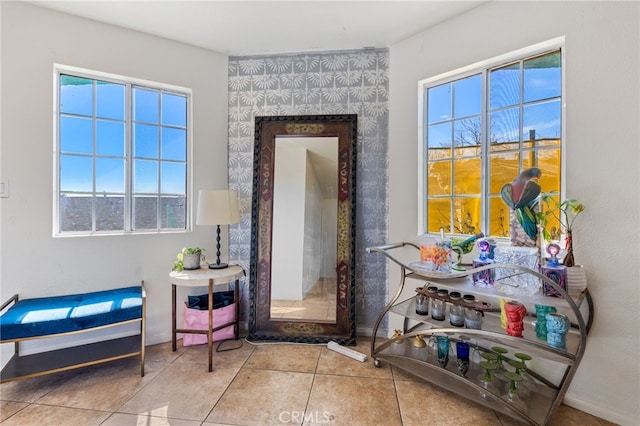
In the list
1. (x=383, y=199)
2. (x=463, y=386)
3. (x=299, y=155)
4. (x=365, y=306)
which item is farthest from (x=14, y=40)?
(x=463, y=386)

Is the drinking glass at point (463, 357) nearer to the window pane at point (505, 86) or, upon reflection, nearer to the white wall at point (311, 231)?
the white wall at point (311, 231)

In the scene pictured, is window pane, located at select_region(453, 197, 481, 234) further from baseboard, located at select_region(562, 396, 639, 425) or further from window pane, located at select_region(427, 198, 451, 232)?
baseboard, located at select_region(562, 396, 639, 425)

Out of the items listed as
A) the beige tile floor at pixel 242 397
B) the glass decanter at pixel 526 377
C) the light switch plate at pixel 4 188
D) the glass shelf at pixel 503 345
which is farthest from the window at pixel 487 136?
the light switch plate at pixel 4 188

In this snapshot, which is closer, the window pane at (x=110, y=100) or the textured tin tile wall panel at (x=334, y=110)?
the window pane at (x=110, y=100)

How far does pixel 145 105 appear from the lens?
8.09 ft

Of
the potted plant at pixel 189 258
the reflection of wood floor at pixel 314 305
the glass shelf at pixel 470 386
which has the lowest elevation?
the glass shelf at pixel 470 386

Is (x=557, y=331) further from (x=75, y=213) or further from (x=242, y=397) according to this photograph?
(x=75, y=213)

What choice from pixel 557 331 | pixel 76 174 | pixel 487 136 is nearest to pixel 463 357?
pixel 557 331

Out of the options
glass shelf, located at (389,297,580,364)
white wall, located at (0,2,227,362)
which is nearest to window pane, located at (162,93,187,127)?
white wall, located at (0,2,227,362)

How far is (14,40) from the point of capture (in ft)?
6.49

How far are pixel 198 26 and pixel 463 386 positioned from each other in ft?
11.2

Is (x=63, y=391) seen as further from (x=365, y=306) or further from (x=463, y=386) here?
(x=463, y=386)

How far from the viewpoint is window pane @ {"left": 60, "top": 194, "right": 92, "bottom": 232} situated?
218cm

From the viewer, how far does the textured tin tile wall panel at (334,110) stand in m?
2.54
